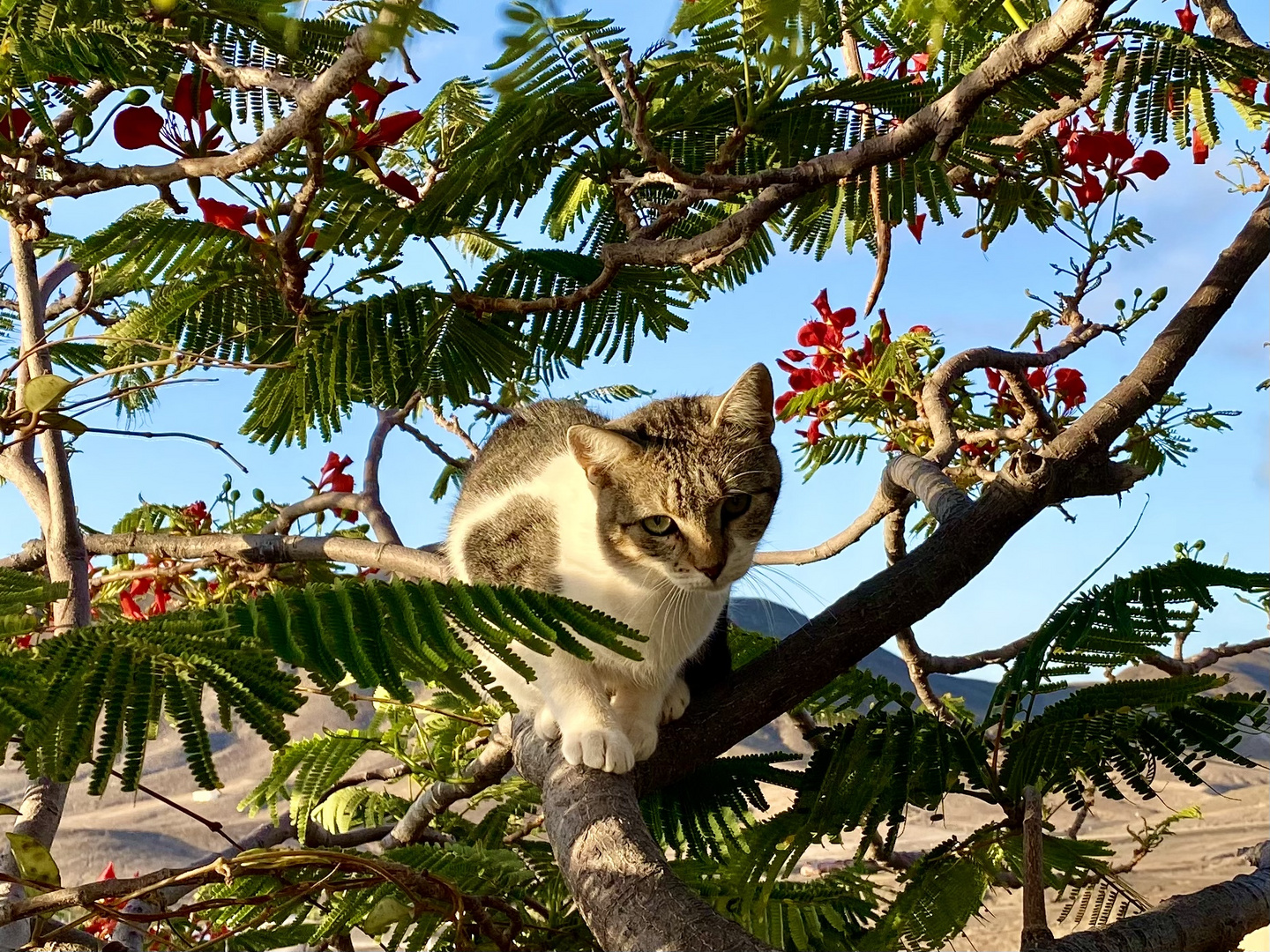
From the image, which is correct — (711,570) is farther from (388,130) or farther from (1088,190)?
(1088,190)

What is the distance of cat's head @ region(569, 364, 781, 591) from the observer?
2379 millimetres

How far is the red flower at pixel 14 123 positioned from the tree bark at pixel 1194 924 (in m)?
2.68

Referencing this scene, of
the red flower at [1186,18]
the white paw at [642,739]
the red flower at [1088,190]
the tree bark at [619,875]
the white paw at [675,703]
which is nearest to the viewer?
the tree bark at [619,875]

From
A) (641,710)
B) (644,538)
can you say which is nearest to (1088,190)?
(644,538)

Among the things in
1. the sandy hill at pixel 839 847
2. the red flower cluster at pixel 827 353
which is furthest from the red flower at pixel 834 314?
the sandy hill at pixel 839 847

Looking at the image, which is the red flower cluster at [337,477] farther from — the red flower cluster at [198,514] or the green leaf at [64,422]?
the green leaf at [64,422]

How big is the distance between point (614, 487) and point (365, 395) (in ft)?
2.82

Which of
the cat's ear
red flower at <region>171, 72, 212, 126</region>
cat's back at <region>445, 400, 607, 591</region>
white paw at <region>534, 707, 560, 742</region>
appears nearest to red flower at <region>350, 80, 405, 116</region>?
red flower at <region>171, 72, 212, 126</region>

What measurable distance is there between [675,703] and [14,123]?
205 cm

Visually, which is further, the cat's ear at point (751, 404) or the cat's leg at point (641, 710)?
the cat's ear at point (751, 404)

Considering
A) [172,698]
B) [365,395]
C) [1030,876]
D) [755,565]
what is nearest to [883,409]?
[755,565]

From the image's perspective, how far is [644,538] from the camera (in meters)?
2.40

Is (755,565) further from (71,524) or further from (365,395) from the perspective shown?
(71,524)

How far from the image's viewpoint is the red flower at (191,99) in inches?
94.3
